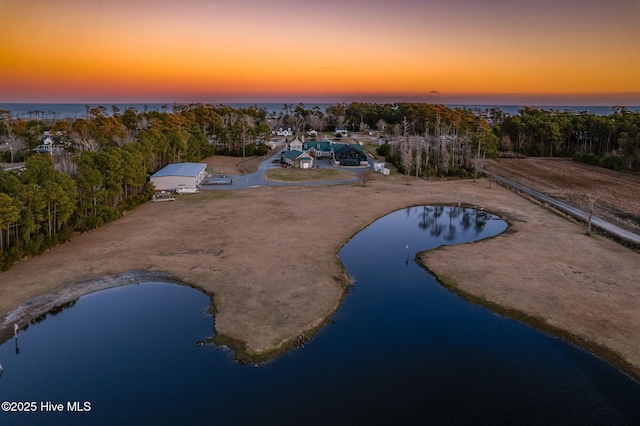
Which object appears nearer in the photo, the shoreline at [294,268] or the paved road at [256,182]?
the shoreline at [294,268]

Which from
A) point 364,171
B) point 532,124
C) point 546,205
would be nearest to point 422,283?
point 546,205

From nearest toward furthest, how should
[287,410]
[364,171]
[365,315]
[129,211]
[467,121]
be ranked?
[287,410] < [365,315] < [129,211] < [364,171] < [467,121]

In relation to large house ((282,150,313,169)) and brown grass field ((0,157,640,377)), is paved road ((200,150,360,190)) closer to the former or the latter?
large house ((282,150,313,169))

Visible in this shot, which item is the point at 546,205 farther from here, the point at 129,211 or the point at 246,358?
the point at 129,211

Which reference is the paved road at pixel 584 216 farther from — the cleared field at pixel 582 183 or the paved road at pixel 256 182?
the paved road at pixel 256 182

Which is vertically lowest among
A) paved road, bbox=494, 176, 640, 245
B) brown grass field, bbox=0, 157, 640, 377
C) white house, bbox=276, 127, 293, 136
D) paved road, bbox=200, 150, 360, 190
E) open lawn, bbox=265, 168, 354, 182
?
brown grass field, bbox=0, 157, 640, 377

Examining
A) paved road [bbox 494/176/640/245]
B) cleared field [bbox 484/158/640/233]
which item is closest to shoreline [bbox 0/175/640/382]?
paved road [bbox 494/176/640/245]

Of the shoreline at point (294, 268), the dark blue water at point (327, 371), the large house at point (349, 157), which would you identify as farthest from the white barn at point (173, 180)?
the large house at point (349, 157)
